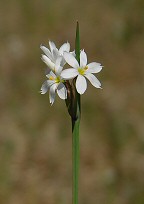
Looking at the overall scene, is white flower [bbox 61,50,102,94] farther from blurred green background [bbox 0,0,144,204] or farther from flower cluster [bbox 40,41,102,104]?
blurred green background [bbox 0,0,144,204]

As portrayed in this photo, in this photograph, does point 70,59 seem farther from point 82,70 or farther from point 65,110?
point 65,110

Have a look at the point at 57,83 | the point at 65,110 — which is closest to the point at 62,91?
the point at 57,83

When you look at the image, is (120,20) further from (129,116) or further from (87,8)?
(129,116)

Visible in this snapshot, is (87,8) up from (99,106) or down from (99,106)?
up

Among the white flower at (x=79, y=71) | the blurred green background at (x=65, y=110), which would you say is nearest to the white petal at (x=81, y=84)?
the white flower at (x=79, y=71)

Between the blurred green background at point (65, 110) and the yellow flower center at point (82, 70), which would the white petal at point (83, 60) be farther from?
the blurred green background at point (65, 110)

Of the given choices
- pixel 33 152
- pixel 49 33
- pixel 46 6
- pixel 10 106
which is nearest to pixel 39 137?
pixel 33 152
